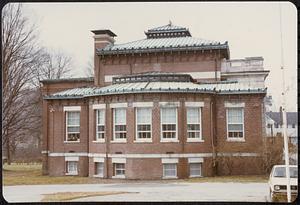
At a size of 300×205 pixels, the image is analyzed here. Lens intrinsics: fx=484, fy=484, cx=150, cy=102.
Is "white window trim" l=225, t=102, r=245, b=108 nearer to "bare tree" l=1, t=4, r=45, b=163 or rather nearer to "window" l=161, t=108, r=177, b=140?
"window" l=161, t=108, r=177, b=140

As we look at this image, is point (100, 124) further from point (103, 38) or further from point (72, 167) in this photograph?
point (103, 38)

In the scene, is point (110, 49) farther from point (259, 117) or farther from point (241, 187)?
point (241, 187)

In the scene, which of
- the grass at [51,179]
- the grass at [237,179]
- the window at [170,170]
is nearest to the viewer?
the grass at [237,179]

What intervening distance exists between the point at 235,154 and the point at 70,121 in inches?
346

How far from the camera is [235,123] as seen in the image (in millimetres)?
23953

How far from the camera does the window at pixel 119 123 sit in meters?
23.7

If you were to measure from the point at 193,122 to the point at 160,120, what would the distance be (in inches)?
65.1

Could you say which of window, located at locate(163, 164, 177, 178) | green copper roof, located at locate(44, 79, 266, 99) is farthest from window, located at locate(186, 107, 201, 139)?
window, located at locate(163, 164, 177, 178)

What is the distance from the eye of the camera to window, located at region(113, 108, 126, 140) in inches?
933

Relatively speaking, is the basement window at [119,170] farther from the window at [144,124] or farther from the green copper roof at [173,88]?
the green copper roof at [173,88]

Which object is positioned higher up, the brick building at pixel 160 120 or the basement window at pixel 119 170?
the brick building at pixel 160 120

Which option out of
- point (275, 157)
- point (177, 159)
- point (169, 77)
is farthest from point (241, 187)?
point (169, 77)

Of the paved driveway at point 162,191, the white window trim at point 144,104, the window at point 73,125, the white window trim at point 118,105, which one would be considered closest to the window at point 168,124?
the white window trim at point 144,104

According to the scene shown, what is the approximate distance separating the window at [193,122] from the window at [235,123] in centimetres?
155
